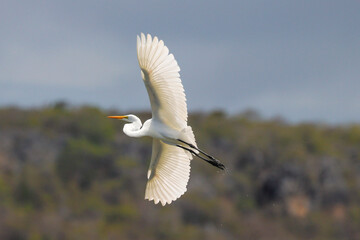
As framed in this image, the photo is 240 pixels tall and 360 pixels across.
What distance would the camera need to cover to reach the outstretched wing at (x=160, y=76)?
32.6ft

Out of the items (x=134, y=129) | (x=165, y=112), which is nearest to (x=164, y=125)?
(x=165, y=112)

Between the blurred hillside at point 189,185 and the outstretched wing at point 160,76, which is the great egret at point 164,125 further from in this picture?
the blurred hillside at point 189,185

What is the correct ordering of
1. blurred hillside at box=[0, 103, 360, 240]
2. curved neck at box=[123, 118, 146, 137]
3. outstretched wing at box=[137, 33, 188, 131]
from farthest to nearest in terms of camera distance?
1. blurred hillside at box=[0, 103, 360, 240]
2. curved neck at box=[123, 118, 146, 137]
3. outstretched wing at box=[137, 33, 188, 131]

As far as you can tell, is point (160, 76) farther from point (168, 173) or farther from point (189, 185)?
point (189, 185)

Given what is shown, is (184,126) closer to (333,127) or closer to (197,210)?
(197,210)

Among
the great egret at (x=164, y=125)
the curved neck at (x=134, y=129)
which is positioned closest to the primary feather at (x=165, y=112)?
the great egret at (x=164, y=125)

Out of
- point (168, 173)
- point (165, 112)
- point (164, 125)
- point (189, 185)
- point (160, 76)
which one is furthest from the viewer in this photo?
point (189, 185)

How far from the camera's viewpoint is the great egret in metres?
10.0

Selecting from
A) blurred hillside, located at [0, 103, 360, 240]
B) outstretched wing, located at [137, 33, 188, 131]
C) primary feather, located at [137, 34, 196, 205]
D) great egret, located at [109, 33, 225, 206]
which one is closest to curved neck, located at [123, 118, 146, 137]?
great egret, located at [109, 33, 225, 206]

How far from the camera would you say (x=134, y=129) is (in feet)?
35.7

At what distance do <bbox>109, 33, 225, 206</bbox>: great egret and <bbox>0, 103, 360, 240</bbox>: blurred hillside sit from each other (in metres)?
23.7

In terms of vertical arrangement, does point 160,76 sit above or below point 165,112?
above

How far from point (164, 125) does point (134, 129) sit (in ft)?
1.41

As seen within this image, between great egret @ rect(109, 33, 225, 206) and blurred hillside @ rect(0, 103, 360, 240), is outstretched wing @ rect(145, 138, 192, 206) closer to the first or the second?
great egret @ rect(109, 33, 225, 206)
